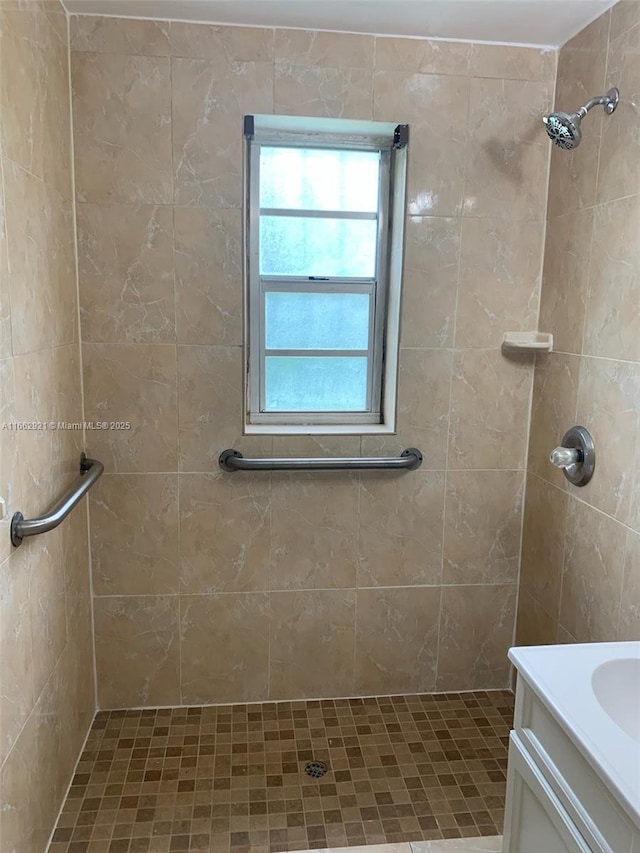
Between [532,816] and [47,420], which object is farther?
[47,420]

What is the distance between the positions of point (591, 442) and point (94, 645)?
1.75m

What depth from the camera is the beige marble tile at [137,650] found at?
7.13ft

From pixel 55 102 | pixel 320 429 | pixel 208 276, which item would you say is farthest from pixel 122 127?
pixel 320 429

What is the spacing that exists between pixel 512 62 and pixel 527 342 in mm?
893

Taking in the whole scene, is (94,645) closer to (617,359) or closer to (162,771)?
(162,771)

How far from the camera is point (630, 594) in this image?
5.43 ft

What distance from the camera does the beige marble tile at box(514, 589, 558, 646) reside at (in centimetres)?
211

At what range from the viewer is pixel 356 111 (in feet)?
6.53

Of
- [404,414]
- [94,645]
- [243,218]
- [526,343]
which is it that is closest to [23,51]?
[243,218]

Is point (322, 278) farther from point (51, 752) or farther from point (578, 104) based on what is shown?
point (51, 752)

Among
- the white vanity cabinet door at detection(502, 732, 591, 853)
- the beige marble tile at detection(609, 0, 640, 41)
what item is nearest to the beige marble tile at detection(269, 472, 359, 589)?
the white vanity cabinet door at detection(502, 732, 591, 853)

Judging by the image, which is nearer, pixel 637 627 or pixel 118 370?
pixel 637 627

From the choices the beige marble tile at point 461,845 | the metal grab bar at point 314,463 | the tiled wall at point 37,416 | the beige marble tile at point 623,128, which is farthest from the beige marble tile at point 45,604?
the beige marble tile at point 623,128

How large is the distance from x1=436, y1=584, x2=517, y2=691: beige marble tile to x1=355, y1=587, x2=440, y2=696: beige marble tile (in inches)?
1.7
